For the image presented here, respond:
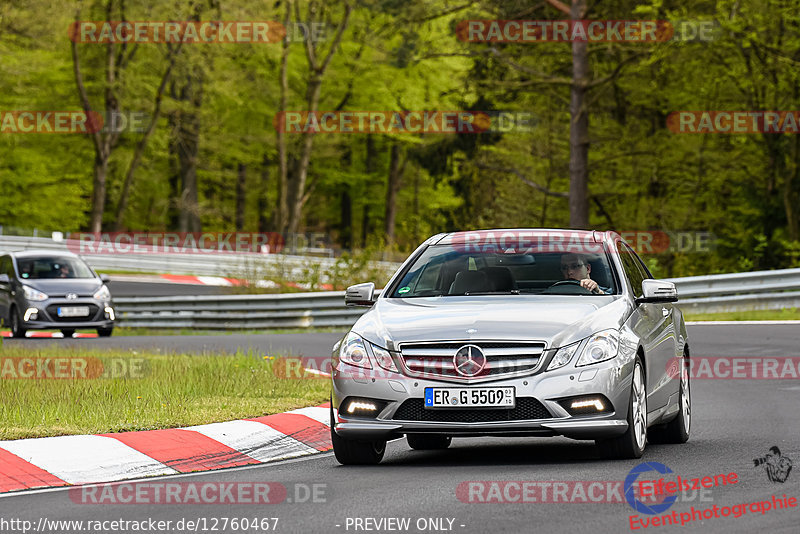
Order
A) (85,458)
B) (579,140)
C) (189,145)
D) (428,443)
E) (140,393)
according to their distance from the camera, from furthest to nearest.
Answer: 1. (189,145)
2. (579,140)
3. (140,393)
4. (428,443)
5. (85,458)

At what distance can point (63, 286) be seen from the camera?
27062mm

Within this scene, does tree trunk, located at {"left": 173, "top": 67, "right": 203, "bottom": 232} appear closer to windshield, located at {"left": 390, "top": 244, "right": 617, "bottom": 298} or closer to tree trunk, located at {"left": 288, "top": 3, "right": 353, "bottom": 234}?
tree trunk, located at {"left": 288, "top": 3, "right": 353, "bottom": 234}

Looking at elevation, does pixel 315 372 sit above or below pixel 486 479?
below

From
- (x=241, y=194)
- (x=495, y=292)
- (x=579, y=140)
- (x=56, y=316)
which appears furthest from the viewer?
(x=241, y=194)

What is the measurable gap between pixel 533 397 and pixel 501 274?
1.61 metres

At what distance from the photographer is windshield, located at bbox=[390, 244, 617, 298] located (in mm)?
9922

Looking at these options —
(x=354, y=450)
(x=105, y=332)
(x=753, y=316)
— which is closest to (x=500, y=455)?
(x=354, y=450)

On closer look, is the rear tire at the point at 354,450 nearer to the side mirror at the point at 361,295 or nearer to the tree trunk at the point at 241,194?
the side mirror at the point at 361,295

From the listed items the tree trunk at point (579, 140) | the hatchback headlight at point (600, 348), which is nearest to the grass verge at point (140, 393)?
the hatchback headlight at point (600, 348)

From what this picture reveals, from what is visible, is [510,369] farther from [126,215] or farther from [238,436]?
[126,215]

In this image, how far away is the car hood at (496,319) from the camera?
8742 mm

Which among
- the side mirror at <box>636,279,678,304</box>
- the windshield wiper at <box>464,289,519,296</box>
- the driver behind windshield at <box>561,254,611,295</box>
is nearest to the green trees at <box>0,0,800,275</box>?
the driver behind windshield at <box>561,254,611,295</box>

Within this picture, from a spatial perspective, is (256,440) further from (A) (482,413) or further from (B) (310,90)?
(B) (310,90)

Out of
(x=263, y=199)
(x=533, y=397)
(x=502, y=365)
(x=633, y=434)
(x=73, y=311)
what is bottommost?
(x=73, y=311)
